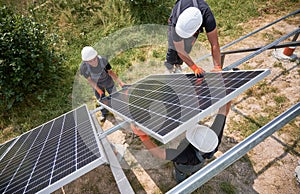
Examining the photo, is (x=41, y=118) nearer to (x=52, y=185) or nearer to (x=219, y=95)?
(x=52, y=185)

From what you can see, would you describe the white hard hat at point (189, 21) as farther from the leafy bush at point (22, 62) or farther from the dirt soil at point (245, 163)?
the leafy bush at point (22, 62)

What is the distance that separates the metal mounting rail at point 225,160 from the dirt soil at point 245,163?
7.40 ft

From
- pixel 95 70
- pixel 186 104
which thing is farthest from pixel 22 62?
pixel 186 104

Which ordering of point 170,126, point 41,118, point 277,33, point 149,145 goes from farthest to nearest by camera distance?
point 277,33 < point 41,118 < point 149,145 < point 170,126

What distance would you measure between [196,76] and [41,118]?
4.67 m

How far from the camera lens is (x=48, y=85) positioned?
19.2 feet

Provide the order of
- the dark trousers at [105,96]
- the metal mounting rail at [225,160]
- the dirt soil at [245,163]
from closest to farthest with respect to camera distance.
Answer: the metal mounting rail at [225,160]
the dirt soil at [245,163]
the dark trousers at [105,96]

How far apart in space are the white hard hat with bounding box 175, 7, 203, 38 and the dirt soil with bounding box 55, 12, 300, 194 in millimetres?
2459

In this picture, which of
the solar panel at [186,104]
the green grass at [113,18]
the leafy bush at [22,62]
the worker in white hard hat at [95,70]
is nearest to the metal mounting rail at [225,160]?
the solar panel at [186,104]

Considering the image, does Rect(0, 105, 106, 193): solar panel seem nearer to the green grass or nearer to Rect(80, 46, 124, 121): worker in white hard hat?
Rect(80, 46, 124, 121): worker in white hard hat

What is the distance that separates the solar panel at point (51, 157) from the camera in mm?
1630

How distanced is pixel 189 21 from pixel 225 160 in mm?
2122

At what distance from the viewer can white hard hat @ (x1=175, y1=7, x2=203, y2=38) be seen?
268cm

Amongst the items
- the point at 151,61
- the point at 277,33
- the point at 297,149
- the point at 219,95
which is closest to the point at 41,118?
the point at 151,61
